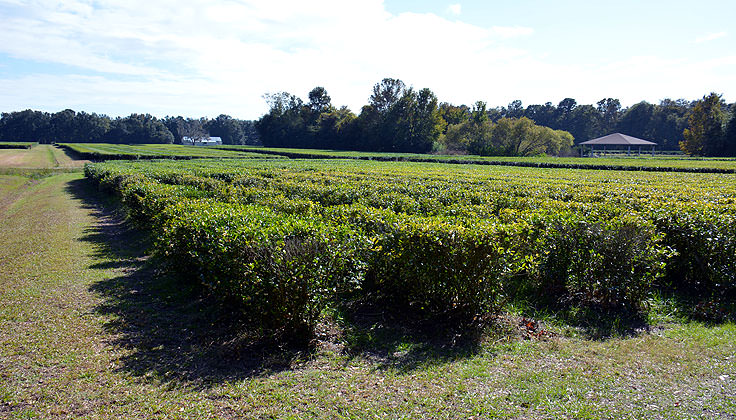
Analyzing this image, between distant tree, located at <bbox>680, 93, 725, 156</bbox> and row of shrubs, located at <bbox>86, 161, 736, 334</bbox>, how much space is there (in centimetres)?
7028

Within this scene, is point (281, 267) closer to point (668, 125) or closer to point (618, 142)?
point (618, 142)

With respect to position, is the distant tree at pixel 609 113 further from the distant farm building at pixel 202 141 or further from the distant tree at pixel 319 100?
the distant farm building at pixel 202 141

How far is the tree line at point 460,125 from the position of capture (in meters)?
68.1

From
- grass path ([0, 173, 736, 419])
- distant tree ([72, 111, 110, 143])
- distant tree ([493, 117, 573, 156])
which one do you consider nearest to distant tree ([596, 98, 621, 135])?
distant tree ([493, 117, 573, 156])

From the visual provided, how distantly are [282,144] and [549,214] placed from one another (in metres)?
96.0

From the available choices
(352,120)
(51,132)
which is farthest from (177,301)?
(51,132)

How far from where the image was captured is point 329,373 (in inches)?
175

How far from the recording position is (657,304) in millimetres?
6180

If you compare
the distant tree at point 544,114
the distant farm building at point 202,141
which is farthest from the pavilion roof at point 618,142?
the distant farm building at point 202,141

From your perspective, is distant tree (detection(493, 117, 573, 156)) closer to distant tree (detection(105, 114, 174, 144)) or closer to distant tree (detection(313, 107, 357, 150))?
distant tree (detection(313, 107, 357, 150))

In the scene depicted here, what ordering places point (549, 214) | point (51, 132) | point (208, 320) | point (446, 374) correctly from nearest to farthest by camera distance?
point (446, 374)
point (208, 320)
point (549, 214)
point (51, 132)

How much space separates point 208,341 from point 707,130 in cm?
7856

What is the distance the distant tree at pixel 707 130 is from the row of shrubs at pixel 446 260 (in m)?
70.3

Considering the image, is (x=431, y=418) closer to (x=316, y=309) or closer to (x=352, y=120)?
(x=316, y=309)
